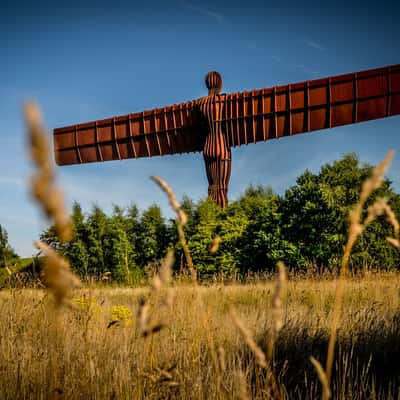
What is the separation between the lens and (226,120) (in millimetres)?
13383

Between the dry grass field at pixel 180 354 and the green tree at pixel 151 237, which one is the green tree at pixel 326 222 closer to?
the green tree at pixel 151 237

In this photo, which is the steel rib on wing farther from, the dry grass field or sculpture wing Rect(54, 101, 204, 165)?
the dry grass field

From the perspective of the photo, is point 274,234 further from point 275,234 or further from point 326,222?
point 326,222

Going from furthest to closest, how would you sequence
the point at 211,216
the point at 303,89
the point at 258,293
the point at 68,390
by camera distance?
the point at 211,216 < the point at 303,89 < the point at 258,293 < the point at 68,390

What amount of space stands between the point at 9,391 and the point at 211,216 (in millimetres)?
14399

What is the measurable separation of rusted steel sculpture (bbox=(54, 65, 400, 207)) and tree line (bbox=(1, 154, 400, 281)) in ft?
10.3

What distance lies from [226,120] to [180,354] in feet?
36.8

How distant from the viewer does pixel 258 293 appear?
7684 mm

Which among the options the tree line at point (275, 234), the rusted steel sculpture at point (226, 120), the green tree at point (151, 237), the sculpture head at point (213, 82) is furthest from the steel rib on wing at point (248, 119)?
the green tree at point (151, 237)

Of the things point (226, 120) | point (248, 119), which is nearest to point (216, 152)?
point (226, 120)

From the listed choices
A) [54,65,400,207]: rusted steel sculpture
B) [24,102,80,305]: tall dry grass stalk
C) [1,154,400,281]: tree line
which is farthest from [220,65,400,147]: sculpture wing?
[24,102,80,305]: tall dry grass stalk

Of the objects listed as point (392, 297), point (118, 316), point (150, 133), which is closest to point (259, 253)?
point (150, 133)

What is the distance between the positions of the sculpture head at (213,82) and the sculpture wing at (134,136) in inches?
31.4

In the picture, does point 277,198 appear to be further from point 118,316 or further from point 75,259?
point 118,316
